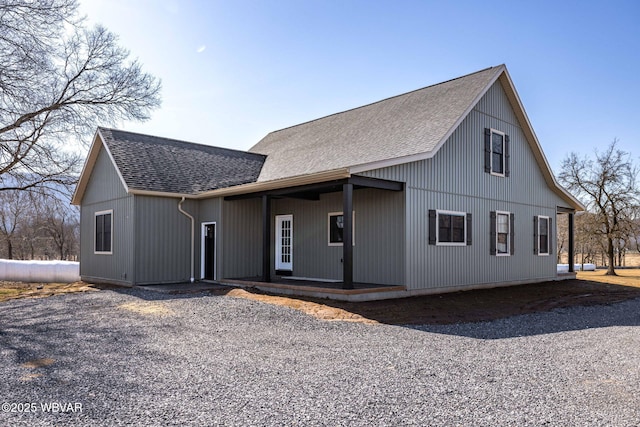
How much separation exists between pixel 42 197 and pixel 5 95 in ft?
21.2

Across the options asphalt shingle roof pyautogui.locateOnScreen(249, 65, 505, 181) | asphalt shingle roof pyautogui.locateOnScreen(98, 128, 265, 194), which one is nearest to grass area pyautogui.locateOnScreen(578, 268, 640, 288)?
asphalt shingle roof pyautogui.locateOnScreen(249, 65, 505, 181)

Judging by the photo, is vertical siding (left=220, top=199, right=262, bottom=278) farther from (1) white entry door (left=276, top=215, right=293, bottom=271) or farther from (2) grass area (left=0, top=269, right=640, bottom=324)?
(2) grass area (left=0, top=269, right=640, bottom=324)

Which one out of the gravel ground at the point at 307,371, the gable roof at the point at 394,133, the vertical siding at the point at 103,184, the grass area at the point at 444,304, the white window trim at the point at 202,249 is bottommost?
the grass area at the point at 444,304

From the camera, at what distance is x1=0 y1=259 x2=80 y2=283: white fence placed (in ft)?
58.3

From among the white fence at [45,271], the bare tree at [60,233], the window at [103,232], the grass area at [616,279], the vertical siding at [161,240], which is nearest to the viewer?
the vertical siding at [161,240]

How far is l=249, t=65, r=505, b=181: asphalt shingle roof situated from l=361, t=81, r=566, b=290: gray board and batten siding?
0.56m

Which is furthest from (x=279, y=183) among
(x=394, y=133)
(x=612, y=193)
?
(x=612, y=193)

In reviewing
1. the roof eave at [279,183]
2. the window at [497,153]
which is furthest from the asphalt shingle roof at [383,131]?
the window at [497,153]

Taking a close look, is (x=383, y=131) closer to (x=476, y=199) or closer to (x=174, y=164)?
(x=476, y=199)

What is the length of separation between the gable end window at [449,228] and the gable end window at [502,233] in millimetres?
1282

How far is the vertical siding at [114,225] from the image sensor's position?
14336 millimetres

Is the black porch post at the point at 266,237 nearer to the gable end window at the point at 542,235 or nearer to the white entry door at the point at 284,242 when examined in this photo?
the white entry door at the point at 284,242

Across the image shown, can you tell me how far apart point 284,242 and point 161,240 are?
3.71m

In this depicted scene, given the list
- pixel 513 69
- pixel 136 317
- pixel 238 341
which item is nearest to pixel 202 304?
pixel 136 317
